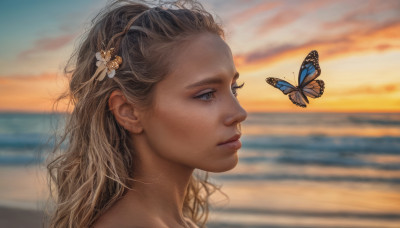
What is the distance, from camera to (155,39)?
236 centimetres

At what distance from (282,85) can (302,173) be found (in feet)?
36.1

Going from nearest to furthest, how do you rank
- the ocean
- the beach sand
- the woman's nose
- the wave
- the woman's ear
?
the woman's nose
the woman's ear
the beach sand
the ocean
the wave

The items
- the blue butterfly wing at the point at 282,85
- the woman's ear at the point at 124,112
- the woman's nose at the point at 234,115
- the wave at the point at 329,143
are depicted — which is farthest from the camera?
the wave at the point at 329,143

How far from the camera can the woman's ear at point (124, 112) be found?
7.74 feet

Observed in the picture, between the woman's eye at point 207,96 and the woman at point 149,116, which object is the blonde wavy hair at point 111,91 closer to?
the woman at point 149,116

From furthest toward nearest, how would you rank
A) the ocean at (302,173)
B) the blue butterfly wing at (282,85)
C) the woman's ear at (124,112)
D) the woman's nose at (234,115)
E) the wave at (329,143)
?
the wave at (329,143), the ocean at (302,173), the blue butterfly wing at (282,85), the woman's ear at (124,112), the woman's nose at (234,115)

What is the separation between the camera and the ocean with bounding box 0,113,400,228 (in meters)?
7.69

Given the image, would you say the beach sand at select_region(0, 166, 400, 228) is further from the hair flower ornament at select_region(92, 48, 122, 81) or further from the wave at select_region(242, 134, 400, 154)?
the wave at select_region(242, 134, 400, 154)

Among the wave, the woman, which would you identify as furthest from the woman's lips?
the wave

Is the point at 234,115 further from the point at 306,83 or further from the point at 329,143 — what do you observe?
the point at 329,143

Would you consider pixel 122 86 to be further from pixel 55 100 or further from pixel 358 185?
pixel 358 185

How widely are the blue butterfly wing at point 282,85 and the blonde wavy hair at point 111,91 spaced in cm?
38

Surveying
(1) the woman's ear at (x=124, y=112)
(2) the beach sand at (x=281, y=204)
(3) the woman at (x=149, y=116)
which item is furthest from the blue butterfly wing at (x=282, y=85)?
(2) the beach sand at (x=281, y=204)

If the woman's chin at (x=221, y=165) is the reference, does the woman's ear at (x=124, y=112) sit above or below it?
above
